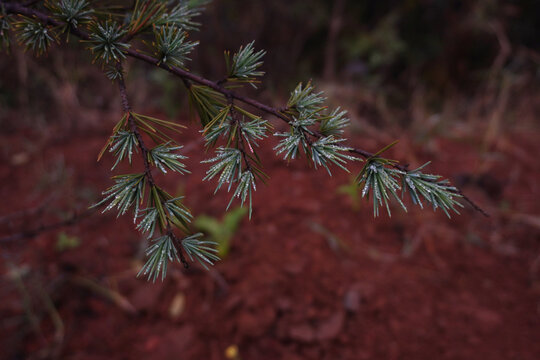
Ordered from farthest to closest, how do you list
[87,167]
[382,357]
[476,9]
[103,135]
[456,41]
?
[456,41] → [476,9] → [103,135] → [87,167] → [382,357]

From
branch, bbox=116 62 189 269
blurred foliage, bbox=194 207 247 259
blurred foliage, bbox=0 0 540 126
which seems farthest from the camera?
blurred foliage, bbox=0 0 540 126

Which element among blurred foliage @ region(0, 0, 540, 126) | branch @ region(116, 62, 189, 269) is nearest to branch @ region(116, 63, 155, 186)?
branch @ region(116, 62, 189, 269)

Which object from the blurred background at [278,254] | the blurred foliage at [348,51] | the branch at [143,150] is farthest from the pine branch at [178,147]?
the blurred foliage at [348,51]

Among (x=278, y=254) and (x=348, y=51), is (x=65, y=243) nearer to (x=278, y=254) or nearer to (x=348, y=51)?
(x=278, y=254)

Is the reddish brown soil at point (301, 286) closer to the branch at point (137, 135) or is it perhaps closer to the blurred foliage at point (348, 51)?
the branch at point (137, 135)

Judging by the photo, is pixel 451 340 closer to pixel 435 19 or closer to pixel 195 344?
pixel 195 344

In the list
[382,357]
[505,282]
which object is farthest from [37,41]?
[505,282]

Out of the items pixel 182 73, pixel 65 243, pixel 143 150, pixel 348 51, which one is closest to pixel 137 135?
pixel 143 150

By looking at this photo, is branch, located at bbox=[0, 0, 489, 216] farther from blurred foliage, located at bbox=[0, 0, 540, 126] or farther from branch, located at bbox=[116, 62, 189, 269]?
blurred foliage, located at bbox=[0, 0, 540, 126]
